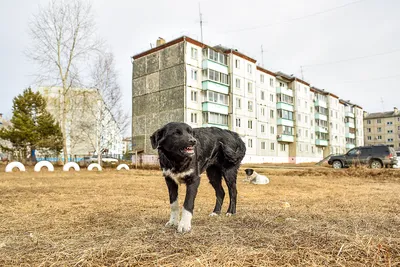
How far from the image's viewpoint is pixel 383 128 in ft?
360

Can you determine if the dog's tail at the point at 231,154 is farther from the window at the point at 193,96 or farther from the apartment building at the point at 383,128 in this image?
the apartment building at the point at 383,128

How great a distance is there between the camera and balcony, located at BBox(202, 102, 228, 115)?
43062 mm

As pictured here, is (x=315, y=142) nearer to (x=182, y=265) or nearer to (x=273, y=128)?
(x=273, y=128)

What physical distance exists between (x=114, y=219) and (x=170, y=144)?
2.04 meters

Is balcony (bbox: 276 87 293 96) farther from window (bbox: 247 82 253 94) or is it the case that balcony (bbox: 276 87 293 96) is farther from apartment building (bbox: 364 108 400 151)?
apartment building (bbox: 364 108 400 151)

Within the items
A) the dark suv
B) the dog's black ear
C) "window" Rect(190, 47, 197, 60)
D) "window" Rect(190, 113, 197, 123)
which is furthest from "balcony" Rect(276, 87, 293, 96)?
the dog's black ear

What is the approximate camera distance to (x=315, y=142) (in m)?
66.2

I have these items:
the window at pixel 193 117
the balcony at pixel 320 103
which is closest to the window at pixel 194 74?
the window at pixel 193 117

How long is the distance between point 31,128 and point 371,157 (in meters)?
40.3

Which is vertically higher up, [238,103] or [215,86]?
[215,86]

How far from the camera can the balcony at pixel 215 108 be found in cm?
4306

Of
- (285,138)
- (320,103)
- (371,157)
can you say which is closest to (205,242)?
(371,157)

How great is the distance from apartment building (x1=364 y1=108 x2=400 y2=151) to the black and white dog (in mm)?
118992

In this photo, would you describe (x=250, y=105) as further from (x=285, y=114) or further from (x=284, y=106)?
(x=285, y=114)
